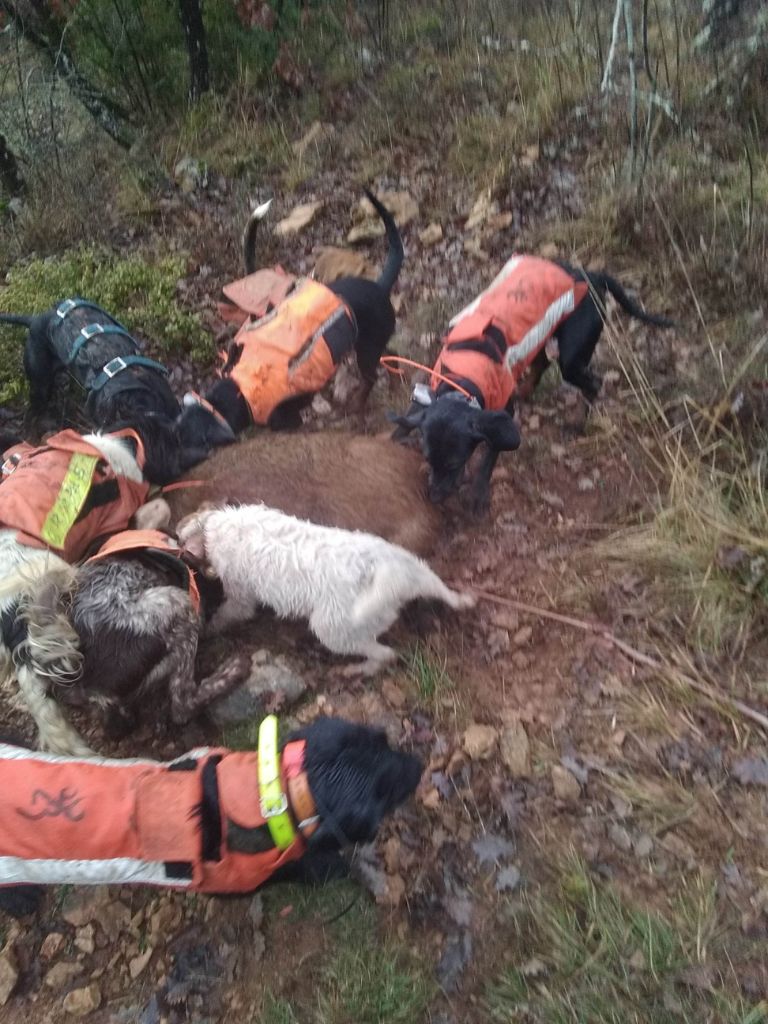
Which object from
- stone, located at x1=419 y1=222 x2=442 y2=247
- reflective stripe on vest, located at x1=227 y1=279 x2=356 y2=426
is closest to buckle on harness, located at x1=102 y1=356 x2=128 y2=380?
reflective stripe on vest, located at x1=227 y1=279 x2=356 y2=426

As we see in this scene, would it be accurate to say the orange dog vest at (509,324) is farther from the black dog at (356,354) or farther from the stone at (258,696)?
the stone at (258,696)

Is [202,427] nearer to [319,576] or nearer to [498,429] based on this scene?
[319,576]

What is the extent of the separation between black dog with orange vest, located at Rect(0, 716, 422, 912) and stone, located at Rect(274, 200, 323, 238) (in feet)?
17.6

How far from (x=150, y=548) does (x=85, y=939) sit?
1.79 meters

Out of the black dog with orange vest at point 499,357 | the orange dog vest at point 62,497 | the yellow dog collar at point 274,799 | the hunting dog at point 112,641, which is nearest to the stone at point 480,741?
the yellow dog collar at point 274,799

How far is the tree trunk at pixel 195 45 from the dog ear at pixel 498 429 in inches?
218

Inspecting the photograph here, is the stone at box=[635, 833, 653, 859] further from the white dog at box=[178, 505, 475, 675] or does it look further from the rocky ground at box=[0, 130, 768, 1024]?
the white dog at box=[178, 505, 475, 675]

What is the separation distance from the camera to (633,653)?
345 centimetres

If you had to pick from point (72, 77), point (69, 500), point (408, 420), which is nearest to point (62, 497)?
point (69, 500)

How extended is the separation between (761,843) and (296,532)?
2.40m

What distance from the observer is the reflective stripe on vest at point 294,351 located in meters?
4.96

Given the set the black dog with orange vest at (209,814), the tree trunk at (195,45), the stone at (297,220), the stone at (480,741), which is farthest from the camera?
the tree trunk at (195,45)

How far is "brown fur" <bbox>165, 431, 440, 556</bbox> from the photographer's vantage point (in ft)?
14.2

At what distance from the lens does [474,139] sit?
6.71 meters
